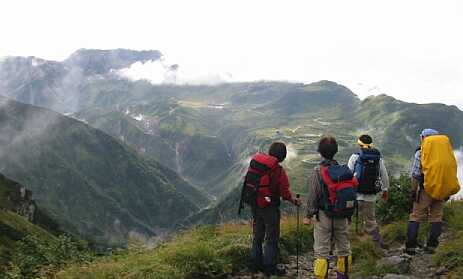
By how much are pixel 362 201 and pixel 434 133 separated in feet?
9.34

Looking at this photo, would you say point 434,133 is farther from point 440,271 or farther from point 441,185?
point 440,271

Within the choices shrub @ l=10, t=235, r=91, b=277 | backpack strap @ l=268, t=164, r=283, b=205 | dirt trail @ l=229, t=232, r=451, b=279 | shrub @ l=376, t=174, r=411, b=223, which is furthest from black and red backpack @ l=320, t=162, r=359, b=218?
shrub @ l=376, t=174, r=411, b=223

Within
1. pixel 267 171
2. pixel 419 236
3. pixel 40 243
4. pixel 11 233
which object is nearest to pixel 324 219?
pixel 267 171

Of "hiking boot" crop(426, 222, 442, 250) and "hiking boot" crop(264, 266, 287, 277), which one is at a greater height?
"hiking boot" crop(426, 222, 442, 250)

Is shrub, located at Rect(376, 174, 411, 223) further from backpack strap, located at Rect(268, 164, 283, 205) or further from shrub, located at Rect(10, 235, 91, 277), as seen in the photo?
shrub, located at Rect(10, 235, 91, 277)

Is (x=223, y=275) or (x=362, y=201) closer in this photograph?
(x=223, y=275)

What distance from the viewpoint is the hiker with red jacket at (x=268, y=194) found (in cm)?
1185

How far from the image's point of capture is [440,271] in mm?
11406

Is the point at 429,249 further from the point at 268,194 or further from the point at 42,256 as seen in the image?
the point at 42,256

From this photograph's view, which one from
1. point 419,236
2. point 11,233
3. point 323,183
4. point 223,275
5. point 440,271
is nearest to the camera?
point 323,183

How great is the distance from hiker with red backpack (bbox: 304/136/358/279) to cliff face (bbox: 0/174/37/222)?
172090mm

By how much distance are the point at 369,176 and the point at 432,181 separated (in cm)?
171

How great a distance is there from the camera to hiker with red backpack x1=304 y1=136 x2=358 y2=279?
34.3 ft

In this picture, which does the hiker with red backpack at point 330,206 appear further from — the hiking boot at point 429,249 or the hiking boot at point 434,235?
the hiking boot at point 434,235
